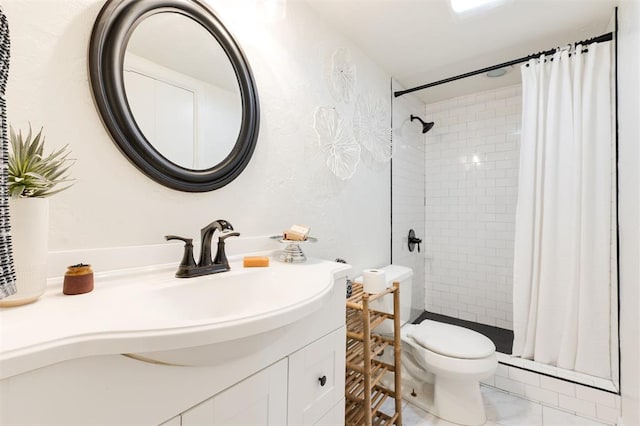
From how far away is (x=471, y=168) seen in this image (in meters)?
2.73

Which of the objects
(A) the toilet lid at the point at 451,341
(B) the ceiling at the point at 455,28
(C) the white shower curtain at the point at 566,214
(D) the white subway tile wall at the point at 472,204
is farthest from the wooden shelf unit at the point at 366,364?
(B) the ceiling at the point at 455,28

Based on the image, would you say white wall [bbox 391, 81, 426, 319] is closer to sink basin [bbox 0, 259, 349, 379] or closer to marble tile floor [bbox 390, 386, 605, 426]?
marble tile floor [bbox 390, 386, 605, 426]

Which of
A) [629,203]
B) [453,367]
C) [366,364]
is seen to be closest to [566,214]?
[629,203]

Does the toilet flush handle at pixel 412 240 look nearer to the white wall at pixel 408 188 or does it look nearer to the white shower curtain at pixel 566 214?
the white wall at pixel 408 188

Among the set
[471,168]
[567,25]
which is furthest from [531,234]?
[567,25]

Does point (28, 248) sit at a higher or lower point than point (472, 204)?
lower

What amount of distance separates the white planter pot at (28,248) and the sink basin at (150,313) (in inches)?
1.1

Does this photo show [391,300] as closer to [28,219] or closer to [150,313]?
[150,313]

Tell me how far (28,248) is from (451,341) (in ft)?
6.12

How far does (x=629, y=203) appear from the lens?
55.0 inches

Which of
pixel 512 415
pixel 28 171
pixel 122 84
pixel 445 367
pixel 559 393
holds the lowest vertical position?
pixel 512 415

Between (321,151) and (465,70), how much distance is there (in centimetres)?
161

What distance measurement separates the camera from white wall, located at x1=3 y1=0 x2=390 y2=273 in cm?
76

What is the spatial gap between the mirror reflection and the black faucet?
0.87ft
